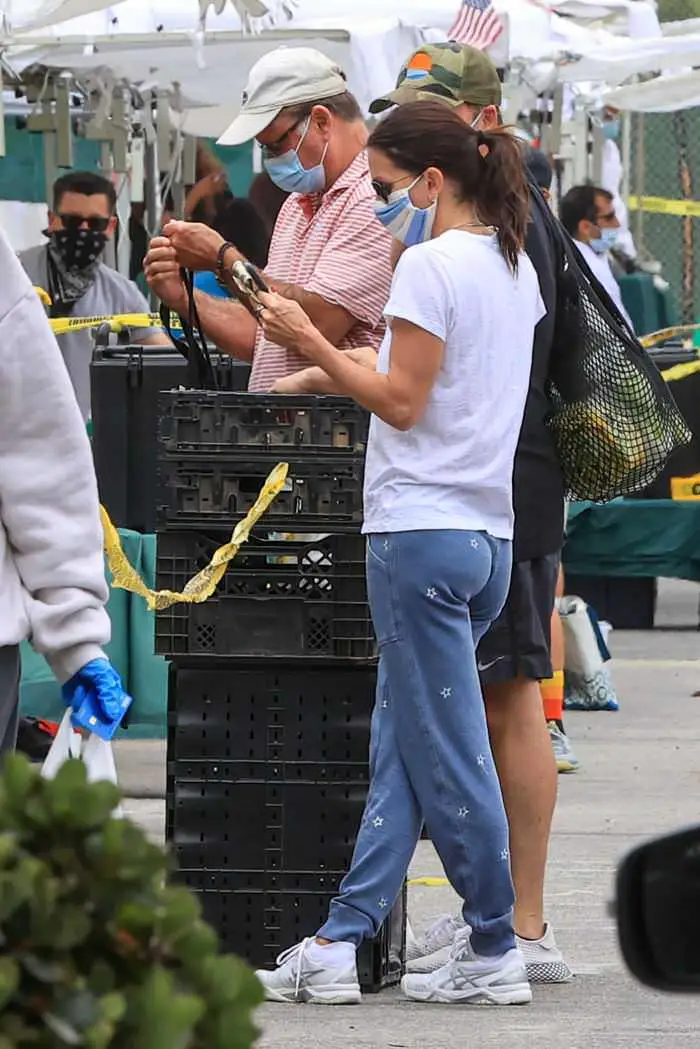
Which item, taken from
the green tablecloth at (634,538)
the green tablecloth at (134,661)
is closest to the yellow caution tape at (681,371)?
the green tablecloth at (634,538)

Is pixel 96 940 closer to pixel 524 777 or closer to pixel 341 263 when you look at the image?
pixel 524 777

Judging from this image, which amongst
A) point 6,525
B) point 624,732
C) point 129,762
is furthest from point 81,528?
point 624,732

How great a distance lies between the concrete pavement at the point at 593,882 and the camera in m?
4.90

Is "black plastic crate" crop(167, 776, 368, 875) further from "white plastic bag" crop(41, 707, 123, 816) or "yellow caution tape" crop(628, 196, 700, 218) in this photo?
"yellow caution tape" crop(628, 196, 700, 218)

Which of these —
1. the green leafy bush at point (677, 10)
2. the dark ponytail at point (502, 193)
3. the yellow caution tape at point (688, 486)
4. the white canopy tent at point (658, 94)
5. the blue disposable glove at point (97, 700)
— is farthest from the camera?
the green leafy bush at point (677, 10)

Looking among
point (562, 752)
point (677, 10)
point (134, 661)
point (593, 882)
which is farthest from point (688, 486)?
point (677, 10)

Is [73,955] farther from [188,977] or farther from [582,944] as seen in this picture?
[582,944]

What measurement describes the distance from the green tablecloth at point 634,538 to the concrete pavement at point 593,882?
43 cm

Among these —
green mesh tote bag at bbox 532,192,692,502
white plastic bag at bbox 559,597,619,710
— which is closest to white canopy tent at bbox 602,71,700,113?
white plastic bag at bbox 559,597,619,710

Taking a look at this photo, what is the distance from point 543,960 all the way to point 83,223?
5711mm

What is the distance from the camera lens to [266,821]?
5.32 meters

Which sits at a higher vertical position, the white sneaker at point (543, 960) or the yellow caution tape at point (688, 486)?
the white sneaker at point (543, 960)

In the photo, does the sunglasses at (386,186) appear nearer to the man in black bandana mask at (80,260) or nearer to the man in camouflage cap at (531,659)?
the man in camouflage cap at (531,659)

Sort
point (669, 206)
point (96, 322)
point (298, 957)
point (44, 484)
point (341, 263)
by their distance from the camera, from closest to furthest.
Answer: point (44, 484) < point (298, 957) < point (341, 263) < point (96, 322) < point (669, 206)
